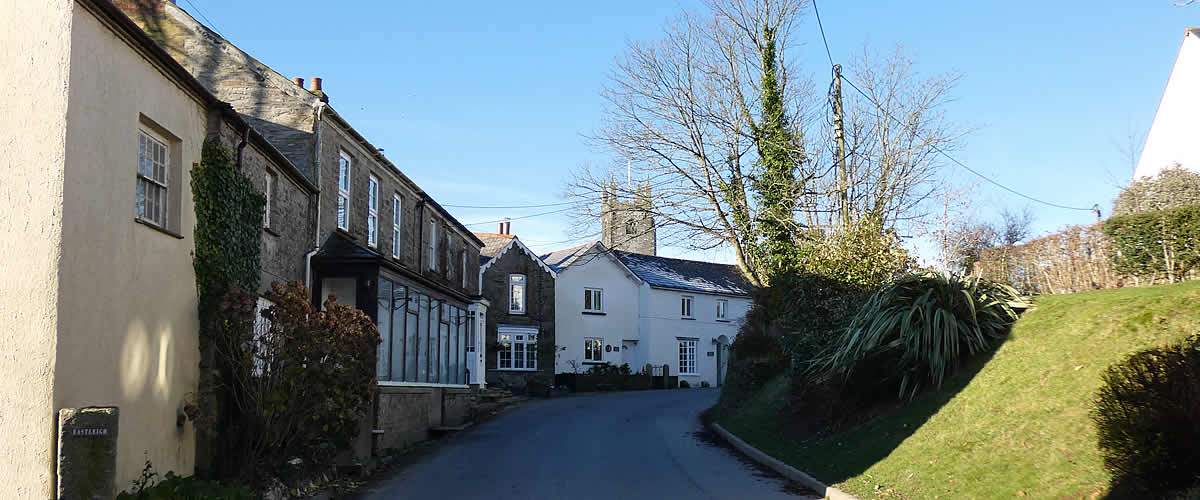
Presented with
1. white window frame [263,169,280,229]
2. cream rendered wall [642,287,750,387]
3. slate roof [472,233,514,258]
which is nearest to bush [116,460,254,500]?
white window frame [263,169,280,229]

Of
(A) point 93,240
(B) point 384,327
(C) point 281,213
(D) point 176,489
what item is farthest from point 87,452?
(B) point 384,327

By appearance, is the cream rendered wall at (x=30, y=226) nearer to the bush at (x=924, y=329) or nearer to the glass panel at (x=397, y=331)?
the glass panel at (x=397, y=331)

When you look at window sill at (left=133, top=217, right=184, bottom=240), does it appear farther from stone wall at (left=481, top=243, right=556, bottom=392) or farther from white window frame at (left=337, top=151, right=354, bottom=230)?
stone wall at (left=481, top=243, right=556, bottom=392)

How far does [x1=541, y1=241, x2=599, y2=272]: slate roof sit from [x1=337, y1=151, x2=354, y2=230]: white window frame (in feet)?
90.3

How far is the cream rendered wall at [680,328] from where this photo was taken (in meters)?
48.7

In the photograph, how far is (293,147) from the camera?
1727cm

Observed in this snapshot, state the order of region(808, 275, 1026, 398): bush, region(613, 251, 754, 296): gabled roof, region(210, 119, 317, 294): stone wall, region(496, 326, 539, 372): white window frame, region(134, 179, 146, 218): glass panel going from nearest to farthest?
region(134, 179, 146, 218): glass panel < region(210, 119, 317, 294): stone wall < region(808, 275, 1026, 398): bush < region(496, 326, 539, 372): white window frame < region(613, 251, 754, 296): gabled roof

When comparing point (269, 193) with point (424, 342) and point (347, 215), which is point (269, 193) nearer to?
point (347, 215)

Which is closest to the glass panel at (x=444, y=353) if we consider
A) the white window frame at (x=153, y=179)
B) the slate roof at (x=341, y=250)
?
the slate roof at (x=341, y=250)

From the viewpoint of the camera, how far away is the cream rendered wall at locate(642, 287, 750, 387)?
48.7 meters

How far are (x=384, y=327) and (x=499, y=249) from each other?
2765cm

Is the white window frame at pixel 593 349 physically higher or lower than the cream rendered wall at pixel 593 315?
lower

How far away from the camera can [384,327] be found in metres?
17.3

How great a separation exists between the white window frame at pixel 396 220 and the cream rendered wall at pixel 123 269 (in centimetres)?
1010
